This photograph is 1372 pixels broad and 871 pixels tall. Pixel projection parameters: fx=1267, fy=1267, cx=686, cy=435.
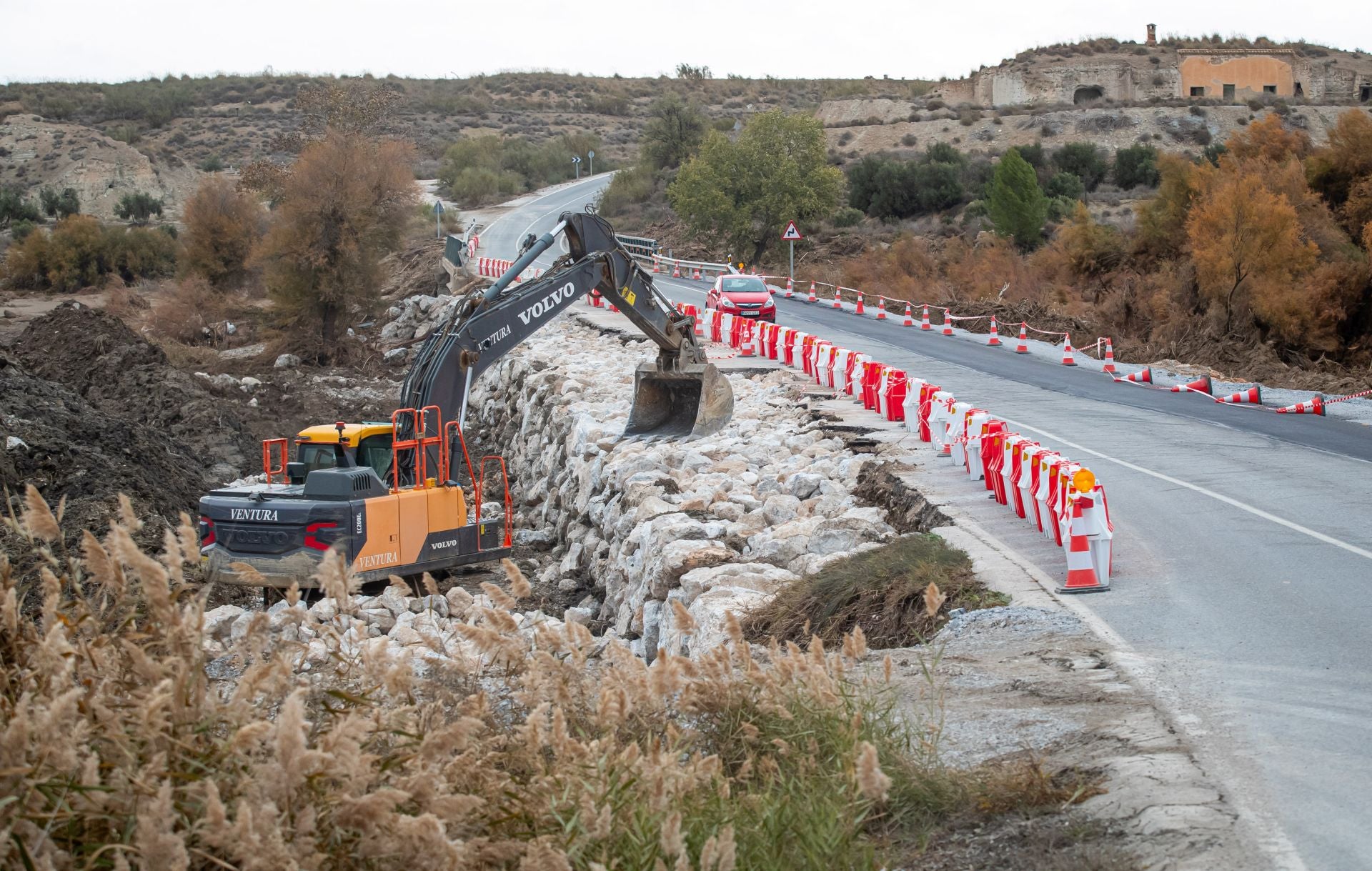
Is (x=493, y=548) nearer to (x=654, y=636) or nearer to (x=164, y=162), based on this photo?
(x=654, y=636)

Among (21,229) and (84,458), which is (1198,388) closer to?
(84,458)

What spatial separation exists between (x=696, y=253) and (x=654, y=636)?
5051cm

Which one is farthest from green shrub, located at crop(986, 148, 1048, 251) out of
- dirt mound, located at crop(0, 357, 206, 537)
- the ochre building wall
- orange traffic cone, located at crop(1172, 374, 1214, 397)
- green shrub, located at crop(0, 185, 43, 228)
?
Answer: green shrub, located at crop(0, 185, 43, 228)

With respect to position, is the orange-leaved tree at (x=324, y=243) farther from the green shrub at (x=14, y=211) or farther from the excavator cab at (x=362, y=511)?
the green shrub at (x=14, y=211)

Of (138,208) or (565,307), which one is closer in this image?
(565,307)

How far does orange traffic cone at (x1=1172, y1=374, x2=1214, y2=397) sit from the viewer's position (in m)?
23.8

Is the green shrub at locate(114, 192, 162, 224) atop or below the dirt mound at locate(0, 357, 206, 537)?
atop

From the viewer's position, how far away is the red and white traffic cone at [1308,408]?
20297 millimetres

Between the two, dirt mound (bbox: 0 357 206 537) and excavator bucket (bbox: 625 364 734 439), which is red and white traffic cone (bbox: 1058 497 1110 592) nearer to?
excavator bucket (bbox: 625 364 734 439)

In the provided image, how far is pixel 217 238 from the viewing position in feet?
157

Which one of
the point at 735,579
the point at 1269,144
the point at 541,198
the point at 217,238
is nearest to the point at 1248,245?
the point at 1269,144

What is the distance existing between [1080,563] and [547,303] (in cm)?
950

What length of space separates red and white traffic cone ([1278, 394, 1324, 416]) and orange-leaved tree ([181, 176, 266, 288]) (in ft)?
124

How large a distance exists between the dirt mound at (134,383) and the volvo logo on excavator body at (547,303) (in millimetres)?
9352
